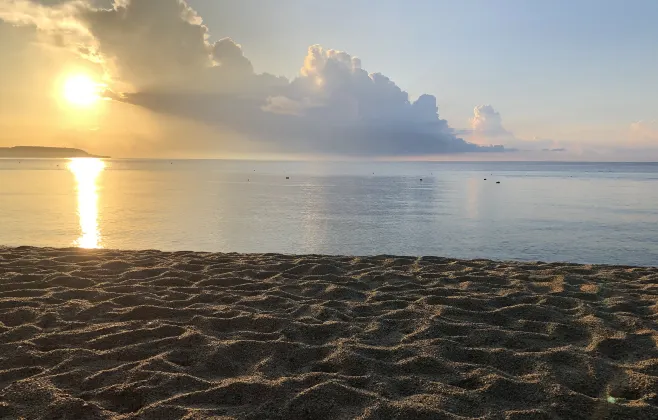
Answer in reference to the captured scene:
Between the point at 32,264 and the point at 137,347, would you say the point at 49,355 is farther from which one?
the point at 32,264

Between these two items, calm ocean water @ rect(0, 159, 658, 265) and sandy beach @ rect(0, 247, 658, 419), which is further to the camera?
calm ocean water @ rect(0, 159, 658, 265)

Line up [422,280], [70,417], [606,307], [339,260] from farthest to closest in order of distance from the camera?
[339,260]
[422,280]
[606,307]
[70,417]

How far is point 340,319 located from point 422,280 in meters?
2.49

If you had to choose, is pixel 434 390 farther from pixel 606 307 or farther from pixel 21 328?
pixel 21 328

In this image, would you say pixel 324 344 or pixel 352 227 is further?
pixel 352 227

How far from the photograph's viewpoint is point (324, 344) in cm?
526

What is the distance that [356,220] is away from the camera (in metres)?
18.7

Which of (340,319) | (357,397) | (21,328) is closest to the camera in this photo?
(357,397)

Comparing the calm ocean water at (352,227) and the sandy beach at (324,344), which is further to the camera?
the calm ocean water at (352,227)

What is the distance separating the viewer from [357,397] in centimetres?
407

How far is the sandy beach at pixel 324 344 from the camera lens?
4.00m

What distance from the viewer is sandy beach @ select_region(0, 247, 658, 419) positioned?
4004 millimetres

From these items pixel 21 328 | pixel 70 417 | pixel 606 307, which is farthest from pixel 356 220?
pixel 70 417

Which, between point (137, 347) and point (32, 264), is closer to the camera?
point (137, 347)
